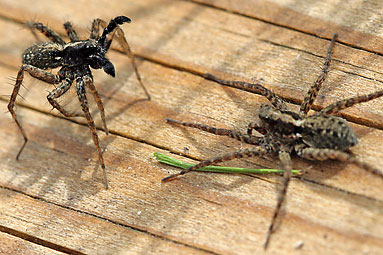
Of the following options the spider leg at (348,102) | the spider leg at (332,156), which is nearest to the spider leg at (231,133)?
the spider leg at (332,156)

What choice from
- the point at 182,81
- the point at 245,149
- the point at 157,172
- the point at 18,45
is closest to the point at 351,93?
the point at 245,149

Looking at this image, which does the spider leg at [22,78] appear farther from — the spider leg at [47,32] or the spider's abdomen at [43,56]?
the spider leg at [47,32]

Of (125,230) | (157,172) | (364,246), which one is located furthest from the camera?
(157,172)

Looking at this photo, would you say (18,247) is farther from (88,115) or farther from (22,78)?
(22,78)

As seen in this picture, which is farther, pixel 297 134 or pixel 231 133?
pixel 231 133

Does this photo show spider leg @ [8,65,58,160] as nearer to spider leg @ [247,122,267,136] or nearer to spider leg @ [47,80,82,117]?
spider leg @ [47,80,82,117]

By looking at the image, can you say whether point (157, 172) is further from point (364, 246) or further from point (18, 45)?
point (18, 45)

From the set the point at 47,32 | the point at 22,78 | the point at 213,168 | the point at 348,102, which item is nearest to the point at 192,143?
the point at 213,168
